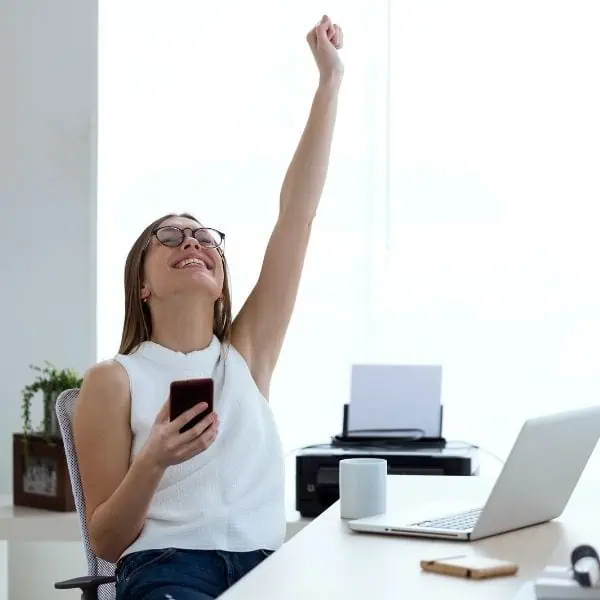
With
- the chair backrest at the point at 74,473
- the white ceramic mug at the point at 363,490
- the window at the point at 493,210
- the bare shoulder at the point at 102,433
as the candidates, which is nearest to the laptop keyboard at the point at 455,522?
the white ceramic mug at the point at 363,490

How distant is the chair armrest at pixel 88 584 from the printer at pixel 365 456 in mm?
996

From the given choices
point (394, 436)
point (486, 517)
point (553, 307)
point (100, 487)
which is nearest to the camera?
point (486, 517)

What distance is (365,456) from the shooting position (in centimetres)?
293

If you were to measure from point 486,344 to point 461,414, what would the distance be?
261 millimetres

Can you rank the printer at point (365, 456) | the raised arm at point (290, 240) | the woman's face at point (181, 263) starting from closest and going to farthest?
the woman's face at point (181, 263)
the raised arm at point (290, 240)
the printer at point (365, 456)

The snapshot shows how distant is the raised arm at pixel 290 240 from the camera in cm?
236

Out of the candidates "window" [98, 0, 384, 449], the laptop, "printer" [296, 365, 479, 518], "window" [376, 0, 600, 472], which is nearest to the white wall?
"window" [98, 0, 384, 449]

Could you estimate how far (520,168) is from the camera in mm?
3705

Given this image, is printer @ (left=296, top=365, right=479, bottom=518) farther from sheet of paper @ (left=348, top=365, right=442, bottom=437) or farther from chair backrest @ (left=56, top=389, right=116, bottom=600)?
chair backrest @ (left=56, top=389, right=116, bottom=600)

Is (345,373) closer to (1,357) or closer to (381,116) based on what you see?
(381,116)

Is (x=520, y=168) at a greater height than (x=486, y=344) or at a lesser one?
greater

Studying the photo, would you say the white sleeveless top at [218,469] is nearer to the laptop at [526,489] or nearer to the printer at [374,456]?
the laptop at [526,489]

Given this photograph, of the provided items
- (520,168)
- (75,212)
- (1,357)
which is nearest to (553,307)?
(520,168)

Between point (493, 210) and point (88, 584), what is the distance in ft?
7.24
